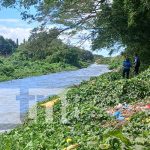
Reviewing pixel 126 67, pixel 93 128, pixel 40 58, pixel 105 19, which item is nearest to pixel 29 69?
pixel 40 58

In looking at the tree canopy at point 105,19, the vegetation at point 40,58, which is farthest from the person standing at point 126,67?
the vegetation at point 40,58

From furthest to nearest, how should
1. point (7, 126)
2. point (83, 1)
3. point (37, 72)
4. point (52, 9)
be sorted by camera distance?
1. point (37, 72)
2. point (52, 9)
3. point (83, 1)
4. point (7, 126)

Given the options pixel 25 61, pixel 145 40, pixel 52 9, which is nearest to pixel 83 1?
pixel 52 9

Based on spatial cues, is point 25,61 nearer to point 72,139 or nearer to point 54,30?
point 54,30

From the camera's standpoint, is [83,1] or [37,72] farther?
[37,72]

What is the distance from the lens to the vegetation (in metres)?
37.4

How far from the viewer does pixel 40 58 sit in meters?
46.4

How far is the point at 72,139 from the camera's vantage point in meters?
9.73

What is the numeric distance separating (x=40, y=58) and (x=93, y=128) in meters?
35.2

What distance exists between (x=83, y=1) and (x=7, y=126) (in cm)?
1654

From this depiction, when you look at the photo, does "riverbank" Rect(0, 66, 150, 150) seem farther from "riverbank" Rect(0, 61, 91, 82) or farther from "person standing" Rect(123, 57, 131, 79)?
"riverbank" Rect(0, 61, 91, 82)

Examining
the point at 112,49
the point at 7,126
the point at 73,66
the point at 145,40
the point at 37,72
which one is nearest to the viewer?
the point at 7,126

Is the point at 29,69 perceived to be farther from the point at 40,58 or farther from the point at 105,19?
the point at 105,19

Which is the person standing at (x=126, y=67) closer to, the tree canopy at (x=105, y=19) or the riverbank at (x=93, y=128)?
the tree canopy at (x=105, y=19)
